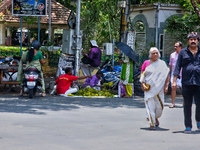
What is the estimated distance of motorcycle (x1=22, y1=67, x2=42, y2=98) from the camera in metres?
15.0

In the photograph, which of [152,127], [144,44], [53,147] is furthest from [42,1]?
[53,147]

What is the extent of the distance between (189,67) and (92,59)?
8.64m

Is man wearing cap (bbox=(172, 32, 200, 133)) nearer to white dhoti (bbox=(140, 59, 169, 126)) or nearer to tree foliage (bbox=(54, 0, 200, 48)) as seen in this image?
white dhoti (bbox=(140, 59, 169, 126))

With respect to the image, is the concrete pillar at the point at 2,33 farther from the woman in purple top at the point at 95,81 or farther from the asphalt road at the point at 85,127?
the asphalt road at the point at 85,127

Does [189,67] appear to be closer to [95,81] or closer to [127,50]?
[127,50]

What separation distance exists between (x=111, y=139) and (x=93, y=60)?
Result: 9268 millimetres

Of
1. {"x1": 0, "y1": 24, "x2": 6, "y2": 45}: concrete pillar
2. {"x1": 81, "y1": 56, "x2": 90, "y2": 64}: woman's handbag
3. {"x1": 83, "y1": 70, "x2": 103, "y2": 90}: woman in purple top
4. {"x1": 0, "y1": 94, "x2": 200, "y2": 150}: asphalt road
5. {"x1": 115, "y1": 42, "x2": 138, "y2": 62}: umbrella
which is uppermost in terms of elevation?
{"x1": 0, "y1": 24, "x2": 6, "y2": 45}: concrete pillar

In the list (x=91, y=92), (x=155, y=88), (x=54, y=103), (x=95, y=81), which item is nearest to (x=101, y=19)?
(x=95, y=81)

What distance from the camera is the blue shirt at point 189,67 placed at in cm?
943

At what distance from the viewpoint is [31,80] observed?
589 inches

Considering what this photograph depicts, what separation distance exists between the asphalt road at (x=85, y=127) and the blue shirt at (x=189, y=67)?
3.43ft

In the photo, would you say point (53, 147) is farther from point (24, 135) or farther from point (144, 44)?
point (144, 44)

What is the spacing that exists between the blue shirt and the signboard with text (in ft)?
34.6

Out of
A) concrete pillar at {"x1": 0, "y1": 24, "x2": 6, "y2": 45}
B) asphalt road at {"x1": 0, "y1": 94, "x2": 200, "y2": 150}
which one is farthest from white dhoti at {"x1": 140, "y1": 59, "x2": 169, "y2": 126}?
concrete pillar at {"x1": 0, "y1": 24, "x2": 6, "y2": 45}
